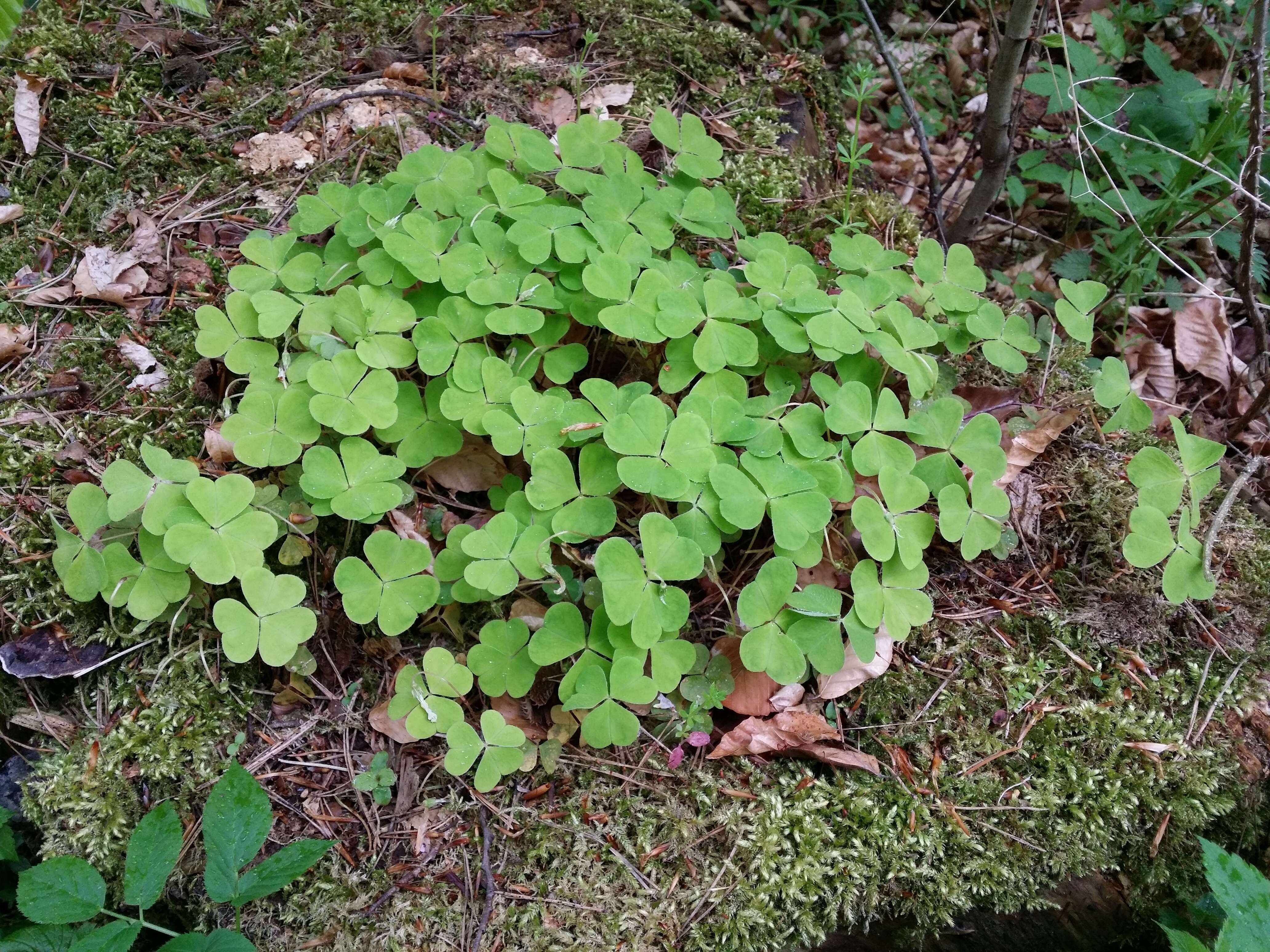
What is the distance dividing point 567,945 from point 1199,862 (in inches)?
63.2

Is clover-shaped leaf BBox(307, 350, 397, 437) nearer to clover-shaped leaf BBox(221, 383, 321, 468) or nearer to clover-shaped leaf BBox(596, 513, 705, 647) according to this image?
clover-shaped leaf BBox(221, 383, 321, 468)

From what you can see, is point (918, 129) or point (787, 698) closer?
point (787, 698)

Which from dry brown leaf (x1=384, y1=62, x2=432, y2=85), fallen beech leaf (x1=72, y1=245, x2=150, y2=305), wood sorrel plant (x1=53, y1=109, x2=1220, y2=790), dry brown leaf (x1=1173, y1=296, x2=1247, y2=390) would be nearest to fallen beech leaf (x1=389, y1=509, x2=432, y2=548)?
wood sorrel plant (x1=53, y1=109, x2=1220, y2=790)

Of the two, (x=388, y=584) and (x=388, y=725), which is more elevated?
(x=388, y=584)

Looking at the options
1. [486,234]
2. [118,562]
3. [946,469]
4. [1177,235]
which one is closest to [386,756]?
[118,562]

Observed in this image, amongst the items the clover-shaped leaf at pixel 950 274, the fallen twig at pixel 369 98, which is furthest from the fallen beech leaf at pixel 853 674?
the fallen twig at pixel 369 98

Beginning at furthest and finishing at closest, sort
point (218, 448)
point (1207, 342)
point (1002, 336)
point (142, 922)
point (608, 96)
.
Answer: point (1207, 342) < point (608, 96) < point (1002, 336) < point (218, 448) < point (142, 922)

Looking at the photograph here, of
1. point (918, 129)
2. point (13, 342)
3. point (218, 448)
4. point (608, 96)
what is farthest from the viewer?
point (608, 96)

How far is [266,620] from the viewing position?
1.74 meters

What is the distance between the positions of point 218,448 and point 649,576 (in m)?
1.24

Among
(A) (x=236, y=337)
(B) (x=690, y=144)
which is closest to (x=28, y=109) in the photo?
(A) (x=236, y=337)

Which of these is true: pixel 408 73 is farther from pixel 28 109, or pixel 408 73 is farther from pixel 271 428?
pixel 271 428

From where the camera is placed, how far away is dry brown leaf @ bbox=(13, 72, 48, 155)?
2.63m

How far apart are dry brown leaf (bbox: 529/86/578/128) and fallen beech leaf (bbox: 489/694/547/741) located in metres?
2.15
